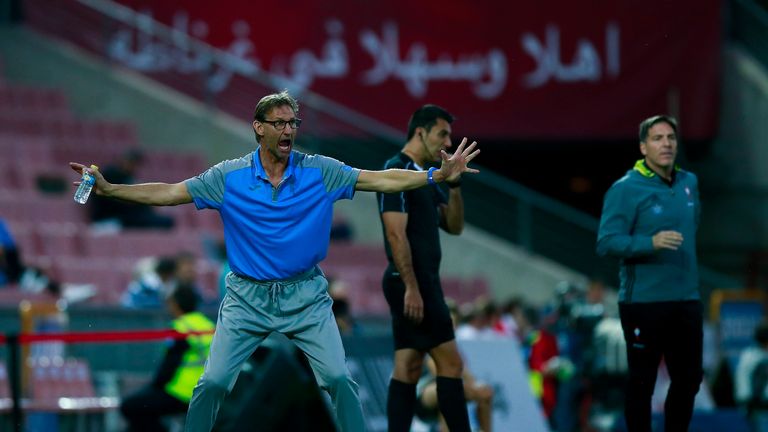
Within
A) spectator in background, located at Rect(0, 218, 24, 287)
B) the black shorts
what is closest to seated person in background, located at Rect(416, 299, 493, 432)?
the black shorts

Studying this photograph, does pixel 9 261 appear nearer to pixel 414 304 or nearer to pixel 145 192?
pixel 414 304

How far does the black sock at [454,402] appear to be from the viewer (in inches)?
356

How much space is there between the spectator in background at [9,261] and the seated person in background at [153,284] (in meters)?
1.12

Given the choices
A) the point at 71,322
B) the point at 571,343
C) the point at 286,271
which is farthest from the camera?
the point at 571,343

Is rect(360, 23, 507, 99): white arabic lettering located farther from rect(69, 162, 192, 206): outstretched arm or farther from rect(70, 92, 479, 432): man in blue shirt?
A: rect(69, 162, 192, 206): outstretched arm

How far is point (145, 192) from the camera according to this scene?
773cm

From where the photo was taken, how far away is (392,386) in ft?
30.5

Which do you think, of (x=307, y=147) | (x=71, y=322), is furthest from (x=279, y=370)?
(x=307, y=147)

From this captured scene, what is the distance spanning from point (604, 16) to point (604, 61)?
2.05ft

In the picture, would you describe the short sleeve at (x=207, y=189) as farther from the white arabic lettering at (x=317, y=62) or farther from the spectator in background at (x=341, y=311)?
the white arabic lettering at (x=317, y=62)

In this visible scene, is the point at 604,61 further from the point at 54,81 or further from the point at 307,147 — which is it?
the point at 54,81

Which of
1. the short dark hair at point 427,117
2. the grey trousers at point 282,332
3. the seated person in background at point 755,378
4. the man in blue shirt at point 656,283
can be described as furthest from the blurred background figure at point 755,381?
the grey trousers at point 282,332

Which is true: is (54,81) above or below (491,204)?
above

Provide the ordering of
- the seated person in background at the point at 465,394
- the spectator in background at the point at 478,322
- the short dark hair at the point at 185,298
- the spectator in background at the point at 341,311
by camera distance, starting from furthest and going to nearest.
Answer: the spectator in background at the point at 478,322 → the spectator in background at the point at 341,311 → the short dark hair at the point at 185,298 → the seated person in background at the point at 465,394
